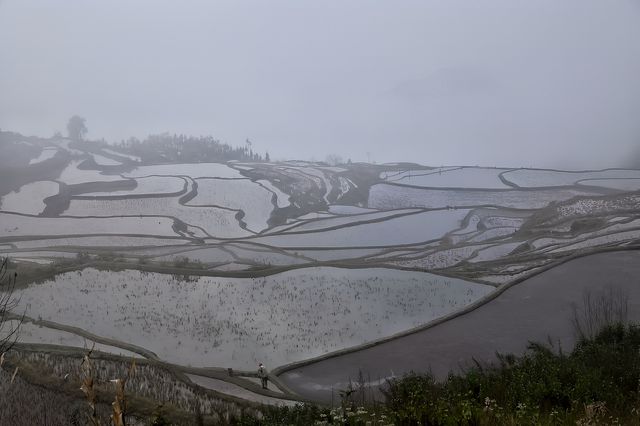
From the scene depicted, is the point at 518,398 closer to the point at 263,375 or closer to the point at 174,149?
the point at 263,375

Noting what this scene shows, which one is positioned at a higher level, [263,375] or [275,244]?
[275,244]

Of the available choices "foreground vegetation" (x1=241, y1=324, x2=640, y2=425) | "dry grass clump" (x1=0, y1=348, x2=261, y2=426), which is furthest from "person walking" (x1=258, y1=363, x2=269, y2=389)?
"foreground vegetation" (x1=241, y1=324, x2=640, y2=425)

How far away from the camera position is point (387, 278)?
13.2 metres

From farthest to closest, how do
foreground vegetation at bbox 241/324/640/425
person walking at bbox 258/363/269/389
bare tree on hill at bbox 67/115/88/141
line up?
1. bare tree on hill at bbox 67/115/88/141
2. person walking at bbox 258/363/269/389
3. foreground vegetation at bbox 241/324/640/425

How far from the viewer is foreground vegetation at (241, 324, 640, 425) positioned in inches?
145

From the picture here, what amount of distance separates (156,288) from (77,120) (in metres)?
52.1

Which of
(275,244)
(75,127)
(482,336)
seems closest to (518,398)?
(482,336)

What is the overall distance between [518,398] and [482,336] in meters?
4.28

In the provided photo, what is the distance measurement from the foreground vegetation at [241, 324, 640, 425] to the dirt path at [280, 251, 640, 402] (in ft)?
3.78

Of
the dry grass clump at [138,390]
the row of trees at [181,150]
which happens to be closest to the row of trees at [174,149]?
the row of trees at [181,150]

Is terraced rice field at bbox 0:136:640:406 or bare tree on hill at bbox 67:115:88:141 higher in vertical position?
bare tree on hill at bbox 67:115:88:141

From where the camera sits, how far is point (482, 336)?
358 inches

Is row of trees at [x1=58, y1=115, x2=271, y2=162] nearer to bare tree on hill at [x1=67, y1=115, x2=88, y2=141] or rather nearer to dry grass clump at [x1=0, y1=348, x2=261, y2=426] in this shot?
bare tree on hill at [x1=67, y1=115, x2=88, y2=141]

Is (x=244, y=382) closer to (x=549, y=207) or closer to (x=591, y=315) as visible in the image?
(x=591, y=315)
